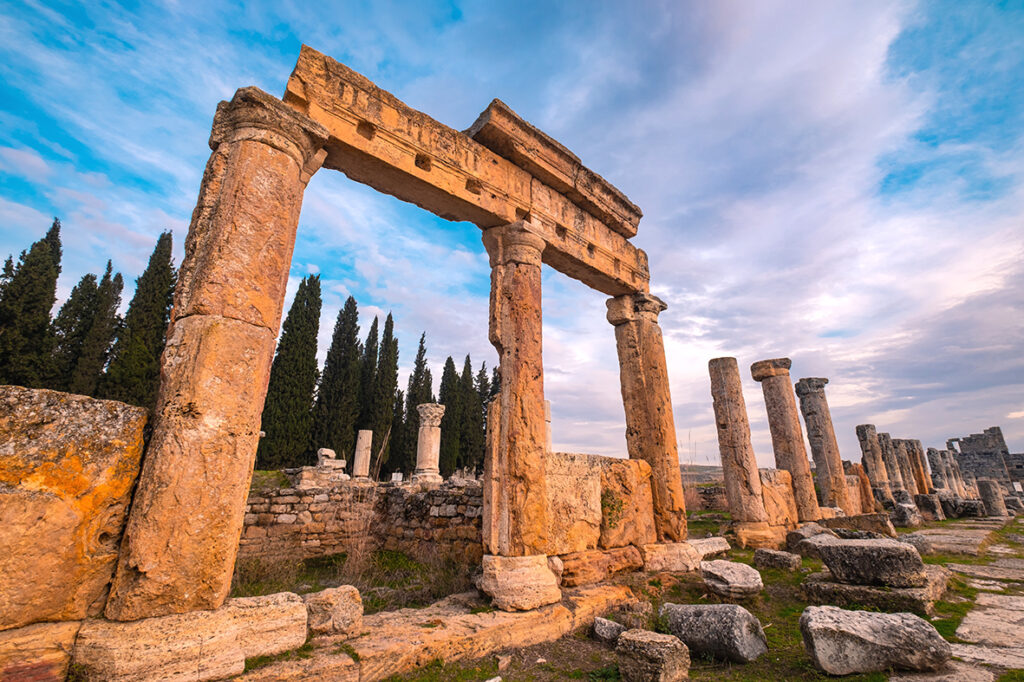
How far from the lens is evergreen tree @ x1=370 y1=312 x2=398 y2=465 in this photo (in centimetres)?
2667

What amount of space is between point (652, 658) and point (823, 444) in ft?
44.1

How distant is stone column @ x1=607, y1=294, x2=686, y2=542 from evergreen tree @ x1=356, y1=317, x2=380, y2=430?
2263 cm

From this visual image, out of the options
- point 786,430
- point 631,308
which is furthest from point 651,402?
point 786,430

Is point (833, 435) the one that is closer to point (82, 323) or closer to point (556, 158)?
point (556, 158)

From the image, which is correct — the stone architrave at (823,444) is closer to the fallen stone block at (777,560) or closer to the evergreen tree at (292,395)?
the fallen stone block at (777,560)

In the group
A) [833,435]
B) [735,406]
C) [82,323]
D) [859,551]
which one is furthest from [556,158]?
[82,323]

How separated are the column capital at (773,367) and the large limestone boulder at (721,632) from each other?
400 inches

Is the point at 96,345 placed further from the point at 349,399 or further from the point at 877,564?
the point at 877,564

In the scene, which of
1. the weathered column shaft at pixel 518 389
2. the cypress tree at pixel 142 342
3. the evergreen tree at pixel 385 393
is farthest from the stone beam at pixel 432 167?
the evergreen tree at pixel 385 393

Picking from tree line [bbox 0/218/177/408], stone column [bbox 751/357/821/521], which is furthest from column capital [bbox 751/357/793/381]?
tree line [bbox 0/218/177/408]

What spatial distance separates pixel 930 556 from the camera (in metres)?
7.08

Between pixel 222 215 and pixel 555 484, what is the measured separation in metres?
4.19

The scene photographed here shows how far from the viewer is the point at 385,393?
2789 centimetres

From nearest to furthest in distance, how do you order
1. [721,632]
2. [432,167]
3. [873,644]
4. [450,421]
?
[873,644], [721,632], [432,167], [450,421]
